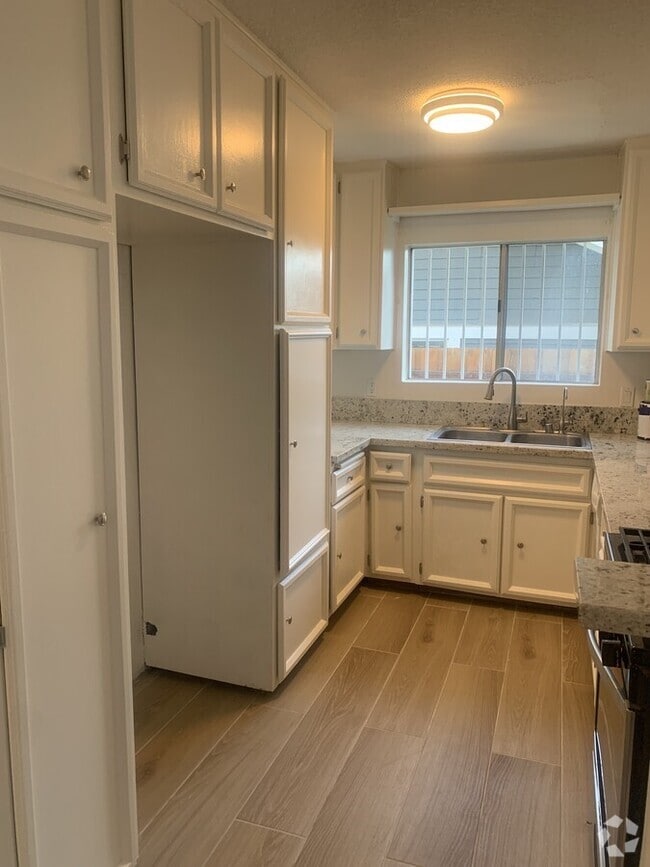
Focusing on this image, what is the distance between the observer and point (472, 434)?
391cm

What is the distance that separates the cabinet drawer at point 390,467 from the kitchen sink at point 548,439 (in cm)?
67

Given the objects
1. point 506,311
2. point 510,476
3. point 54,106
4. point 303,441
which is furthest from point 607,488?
point 54,106

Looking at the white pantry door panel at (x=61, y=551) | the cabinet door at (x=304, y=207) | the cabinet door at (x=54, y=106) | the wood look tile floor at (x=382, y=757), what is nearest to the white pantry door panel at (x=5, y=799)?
the white pantry door panel at (x=61, y=551)

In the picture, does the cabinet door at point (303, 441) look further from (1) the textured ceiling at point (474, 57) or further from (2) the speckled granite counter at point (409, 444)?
(1) the textured ceiling at point (474, 57)

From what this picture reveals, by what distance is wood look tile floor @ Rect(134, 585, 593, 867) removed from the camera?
1903 millimetres

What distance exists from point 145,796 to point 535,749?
4.41 feet

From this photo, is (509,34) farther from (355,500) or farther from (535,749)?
(535,749)

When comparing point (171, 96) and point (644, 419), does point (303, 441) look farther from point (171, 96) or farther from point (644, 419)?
point (644, 419)

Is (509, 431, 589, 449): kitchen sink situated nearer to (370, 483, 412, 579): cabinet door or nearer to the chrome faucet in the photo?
the chrome faucet

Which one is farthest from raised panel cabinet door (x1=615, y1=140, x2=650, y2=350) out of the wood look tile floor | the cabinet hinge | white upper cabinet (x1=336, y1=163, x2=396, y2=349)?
the cabinet hinge

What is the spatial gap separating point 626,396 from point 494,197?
4.47ft

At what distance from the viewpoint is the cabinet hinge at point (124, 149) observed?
1.58 meters

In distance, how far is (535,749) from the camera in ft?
7.70

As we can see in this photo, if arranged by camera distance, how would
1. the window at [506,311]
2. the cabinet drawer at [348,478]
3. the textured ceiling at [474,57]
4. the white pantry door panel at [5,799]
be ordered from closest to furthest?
1. the white pantry door panel at [5,799]
2. the textured ceiling at [474,57]
3. the cabinet drawer at [348,478]
4. the window at [506,311]
